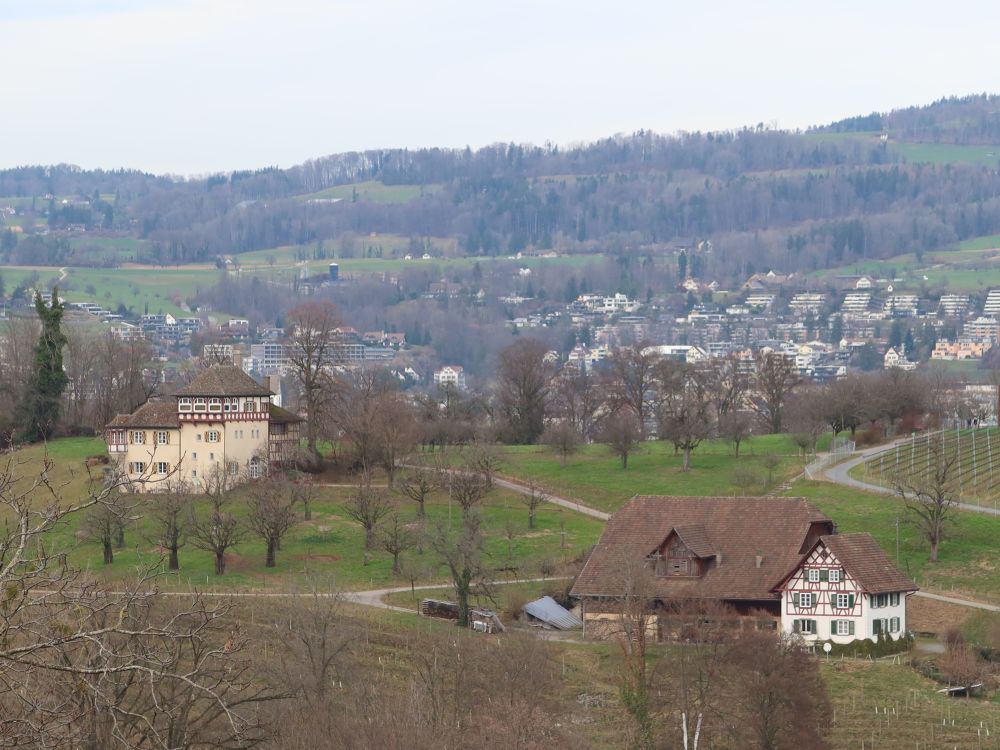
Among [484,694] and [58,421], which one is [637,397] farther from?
[484,694]

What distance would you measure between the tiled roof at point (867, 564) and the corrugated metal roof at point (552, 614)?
7867 mm

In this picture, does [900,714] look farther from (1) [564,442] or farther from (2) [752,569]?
(1) [564,442]

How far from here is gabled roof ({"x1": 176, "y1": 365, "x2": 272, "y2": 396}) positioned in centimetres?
7688

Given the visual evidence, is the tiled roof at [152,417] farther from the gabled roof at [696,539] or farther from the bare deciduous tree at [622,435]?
the gabled roof at [696,539]

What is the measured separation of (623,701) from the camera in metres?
43.8

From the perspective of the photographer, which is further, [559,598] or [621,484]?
[621,484]

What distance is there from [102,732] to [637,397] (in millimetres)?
78495

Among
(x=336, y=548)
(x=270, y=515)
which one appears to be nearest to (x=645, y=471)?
(x=336, y=548)

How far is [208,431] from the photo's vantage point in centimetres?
7619

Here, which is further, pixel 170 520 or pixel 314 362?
pixel 314 362

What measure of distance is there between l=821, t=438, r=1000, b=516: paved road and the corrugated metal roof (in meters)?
17.9

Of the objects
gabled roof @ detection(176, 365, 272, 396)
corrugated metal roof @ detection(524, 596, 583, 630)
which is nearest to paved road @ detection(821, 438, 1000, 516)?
corrugated metal roof @ detection(524, 596, 583, 630)

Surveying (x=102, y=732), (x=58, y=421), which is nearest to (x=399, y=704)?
(x=102, y=732)

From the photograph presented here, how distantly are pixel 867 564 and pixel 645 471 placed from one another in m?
24.4
